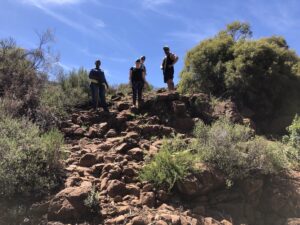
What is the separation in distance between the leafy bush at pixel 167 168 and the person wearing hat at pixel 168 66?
18.4ft

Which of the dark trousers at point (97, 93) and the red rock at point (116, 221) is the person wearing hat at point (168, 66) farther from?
the red rock at point (116, 221)

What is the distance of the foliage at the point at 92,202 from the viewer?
25.7 ft

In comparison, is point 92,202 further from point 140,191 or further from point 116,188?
point 140,191

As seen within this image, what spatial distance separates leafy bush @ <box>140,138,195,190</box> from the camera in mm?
8602

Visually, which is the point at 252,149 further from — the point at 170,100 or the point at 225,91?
the point at 225,91

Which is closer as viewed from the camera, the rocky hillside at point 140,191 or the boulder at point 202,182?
the rocky hillside at point 140,191

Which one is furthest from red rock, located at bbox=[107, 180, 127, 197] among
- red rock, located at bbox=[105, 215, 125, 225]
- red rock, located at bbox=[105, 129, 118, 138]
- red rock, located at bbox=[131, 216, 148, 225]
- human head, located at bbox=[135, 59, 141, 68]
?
human head, located at bbox=[135, 59, 141, 68]

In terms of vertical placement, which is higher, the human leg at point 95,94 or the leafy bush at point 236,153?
the human leg at point 95,94

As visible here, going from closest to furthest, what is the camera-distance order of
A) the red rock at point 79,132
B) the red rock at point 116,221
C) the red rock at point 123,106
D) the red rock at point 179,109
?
the red rock at point 116,221 → the red rock at point 79,132 → the red rock at point 179,109 → the red rock at point 123,106

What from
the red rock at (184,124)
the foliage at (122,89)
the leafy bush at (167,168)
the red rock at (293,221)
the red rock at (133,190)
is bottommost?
the red rock at (293,221)

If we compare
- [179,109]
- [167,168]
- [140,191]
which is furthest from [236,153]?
[179,109]

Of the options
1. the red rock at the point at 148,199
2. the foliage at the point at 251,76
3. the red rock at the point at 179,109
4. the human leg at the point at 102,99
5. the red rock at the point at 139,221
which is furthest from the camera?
the foliage at the point at 251,76

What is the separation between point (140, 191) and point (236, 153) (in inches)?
83.9

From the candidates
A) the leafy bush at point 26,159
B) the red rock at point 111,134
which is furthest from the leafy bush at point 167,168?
the red rock at point 111,134
